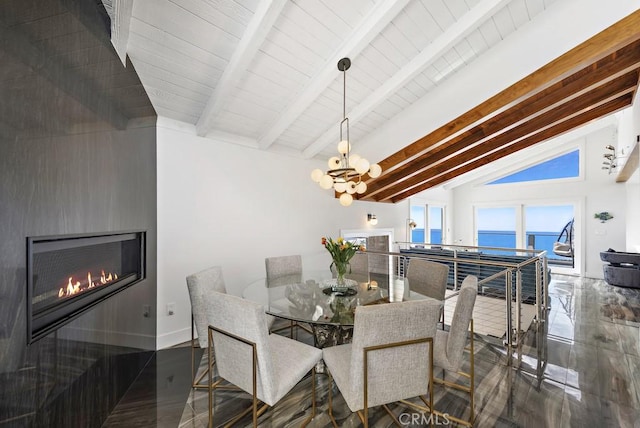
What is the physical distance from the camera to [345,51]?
2.38 m

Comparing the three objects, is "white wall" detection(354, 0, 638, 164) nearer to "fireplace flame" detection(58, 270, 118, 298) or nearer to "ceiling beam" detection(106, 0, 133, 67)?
"ceiling beam" detection(106, 0, 133, 67)

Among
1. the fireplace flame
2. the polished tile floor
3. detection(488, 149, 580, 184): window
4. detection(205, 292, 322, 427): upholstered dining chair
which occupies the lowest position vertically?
the polished tile floor

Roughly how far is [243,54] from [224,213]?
190cm

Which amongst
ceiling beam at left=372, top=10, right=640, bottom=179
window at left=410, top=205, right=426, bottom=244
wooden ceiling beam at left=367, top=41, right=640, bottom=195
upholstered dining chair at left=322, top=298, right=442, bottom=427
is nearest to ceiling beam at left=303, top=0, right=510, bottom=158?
ceiling beam at left=372, top=10, right=640, bottom=179

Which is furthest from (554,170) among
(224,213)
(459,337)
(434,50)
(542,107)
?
(224,213)

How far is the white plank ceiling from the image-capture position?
1.98 metres

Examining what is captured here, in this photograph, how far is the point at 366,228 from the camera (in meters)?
5.80

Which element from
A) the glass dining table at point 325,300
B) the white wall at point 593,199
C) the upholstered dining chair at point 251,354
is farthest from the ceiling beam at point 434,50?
the white wall at point 593,199

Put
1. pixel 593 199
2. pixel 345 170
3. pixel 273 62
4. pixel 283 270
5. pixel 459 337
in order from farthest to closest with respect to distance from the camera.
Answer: pixel 593 199 < pixel 283 270 < pixel 345 170 < pixel 273 62 < pixel 459 337

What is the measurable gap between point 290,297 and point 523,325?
326 cm

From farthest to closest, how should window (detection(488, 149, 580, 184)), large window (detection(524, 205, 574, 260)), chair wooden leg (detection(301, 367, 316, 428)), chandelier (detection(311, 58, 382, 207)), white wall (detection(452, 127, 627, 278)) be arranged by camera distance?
large window (detection(524, 205, 574, 260)) < window (detection(488, 149, 580, 184)) < white wall (detection(452, 127, 627, 278)) < chandelier (detection(311, 58, 382, 207)) < chair wooden leg (detection(301, 367, 316, 428))

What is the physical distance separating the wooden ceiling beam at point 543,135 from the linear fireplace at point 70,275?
5.13 metres

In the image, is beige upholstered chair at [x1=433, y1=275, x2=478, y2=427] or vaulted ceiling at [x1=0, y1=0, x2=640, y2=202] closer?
vaulted ceiling at [x1=0, y1=0, x2=640, y2=202]

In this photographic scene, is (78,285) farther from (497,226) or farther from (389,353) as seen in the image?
(497,226)
